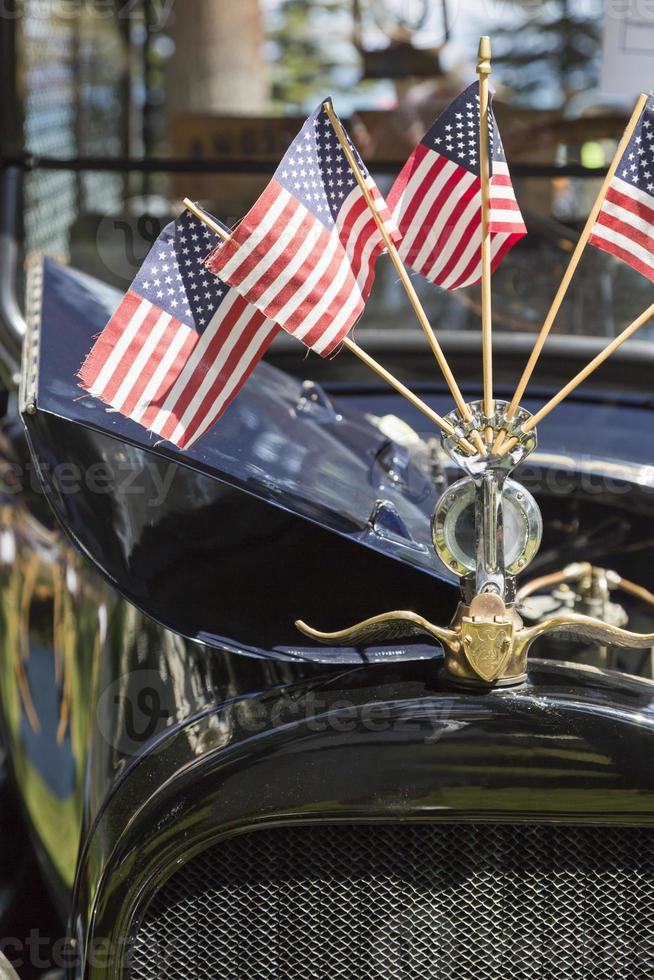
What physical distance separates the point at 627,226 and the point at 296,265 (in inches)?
15.4

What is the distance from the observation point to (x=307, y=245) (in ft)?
4.42

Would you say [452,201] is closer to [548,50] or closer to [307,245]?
[307,245]

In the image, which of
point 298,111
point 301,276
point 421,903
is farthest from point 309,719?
point 298,111

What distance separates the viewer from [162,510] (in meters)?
1.57

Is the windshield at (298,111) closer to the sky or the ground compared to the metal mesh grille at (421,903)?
closer to the sky

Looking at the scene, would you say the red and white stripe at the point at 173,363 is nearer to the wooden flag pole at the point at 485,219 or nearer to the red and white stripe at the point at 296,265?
the red and white stripe at the point at 296,265

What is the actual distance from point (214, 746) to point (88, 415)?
0.41 meters

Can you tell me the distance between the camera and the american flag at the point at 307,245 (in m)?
1.32

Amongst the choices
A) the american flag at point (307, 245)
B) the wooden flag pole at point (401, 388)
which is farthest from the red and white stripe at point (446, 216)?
the wooden flag pole at point (401, 388)

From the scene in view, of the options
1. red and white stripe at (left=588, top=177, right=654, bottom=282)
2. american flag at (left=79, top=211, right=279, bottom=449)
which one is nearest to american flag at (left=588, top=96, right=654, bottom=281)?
red and white stripe at (left=588, top=177, right=654, bottom=282)

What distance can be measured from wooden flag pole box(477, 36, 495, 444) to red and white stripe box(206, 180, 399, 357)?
0.13 metres

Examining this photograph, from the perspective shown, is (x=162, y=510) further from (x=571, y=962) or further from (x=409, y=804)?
(x=571, y=962)

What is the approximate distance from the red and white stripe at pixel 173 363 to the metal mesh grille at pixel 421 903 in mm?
470

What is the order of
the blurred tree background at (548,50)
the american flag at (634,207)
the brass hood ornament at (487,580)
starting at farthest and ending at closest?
the blurred tree background at (548,50), the american flag at (634,207), the brass hood ornament at (487,580)
